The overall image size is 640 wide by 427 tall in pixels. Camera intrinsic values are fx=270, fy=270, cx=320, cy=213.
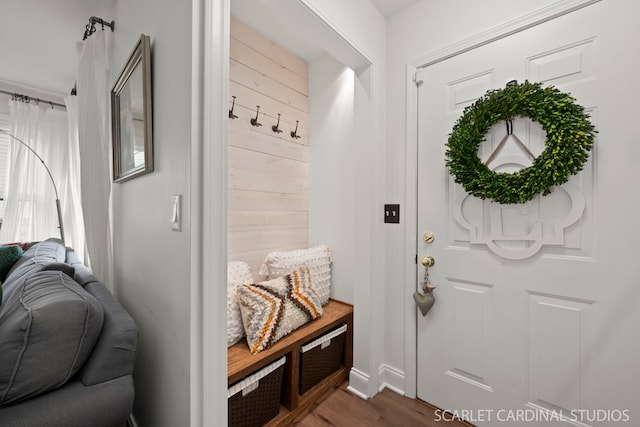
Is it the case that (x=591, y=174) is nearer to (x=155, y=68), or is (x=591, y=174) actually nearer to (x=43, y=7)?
(x=155, y=68)

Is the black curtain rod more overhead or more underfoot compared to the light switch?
more overhead

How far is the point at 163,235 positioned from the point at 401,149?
4.48ft

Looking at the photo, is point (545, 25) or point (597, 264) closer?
point (597, 264)

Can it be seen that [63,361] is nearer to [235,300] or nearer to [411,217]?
[235,300]

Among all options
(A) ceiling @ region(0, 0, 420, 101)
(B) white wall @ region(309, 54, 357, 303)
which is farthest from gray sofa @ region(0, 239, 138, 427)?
(A) ceiling @ region(0, 0, 420, 101)

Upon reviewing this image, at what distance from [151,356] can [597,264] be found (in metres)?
1.92

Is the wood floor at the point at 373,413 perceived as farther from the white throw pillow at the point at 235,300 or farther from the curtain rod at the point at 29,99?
the curtain rod at the point at 29,99

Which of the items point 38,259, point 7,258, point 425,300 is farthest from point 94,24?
point 425,300

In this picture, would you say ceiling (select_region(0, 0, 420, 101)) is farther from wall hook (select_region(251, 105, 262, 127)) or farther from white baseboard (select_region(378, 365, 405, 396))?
white baseboard (select_region(378, 365, 405, 396))

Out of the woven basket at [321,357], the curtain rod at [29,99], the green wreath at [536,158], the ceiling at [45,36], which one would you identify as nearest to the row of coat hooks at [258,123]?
the ceiling at [45,36]

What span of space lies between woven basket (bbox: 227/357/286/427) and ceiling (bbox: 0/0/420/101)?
214 centimetres

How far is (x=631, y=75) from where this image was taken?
1.04 metres

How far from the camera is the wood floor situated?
4.72ft

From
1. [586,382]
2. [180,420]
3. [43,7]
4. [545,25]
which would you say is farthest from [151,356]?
[545,25]
